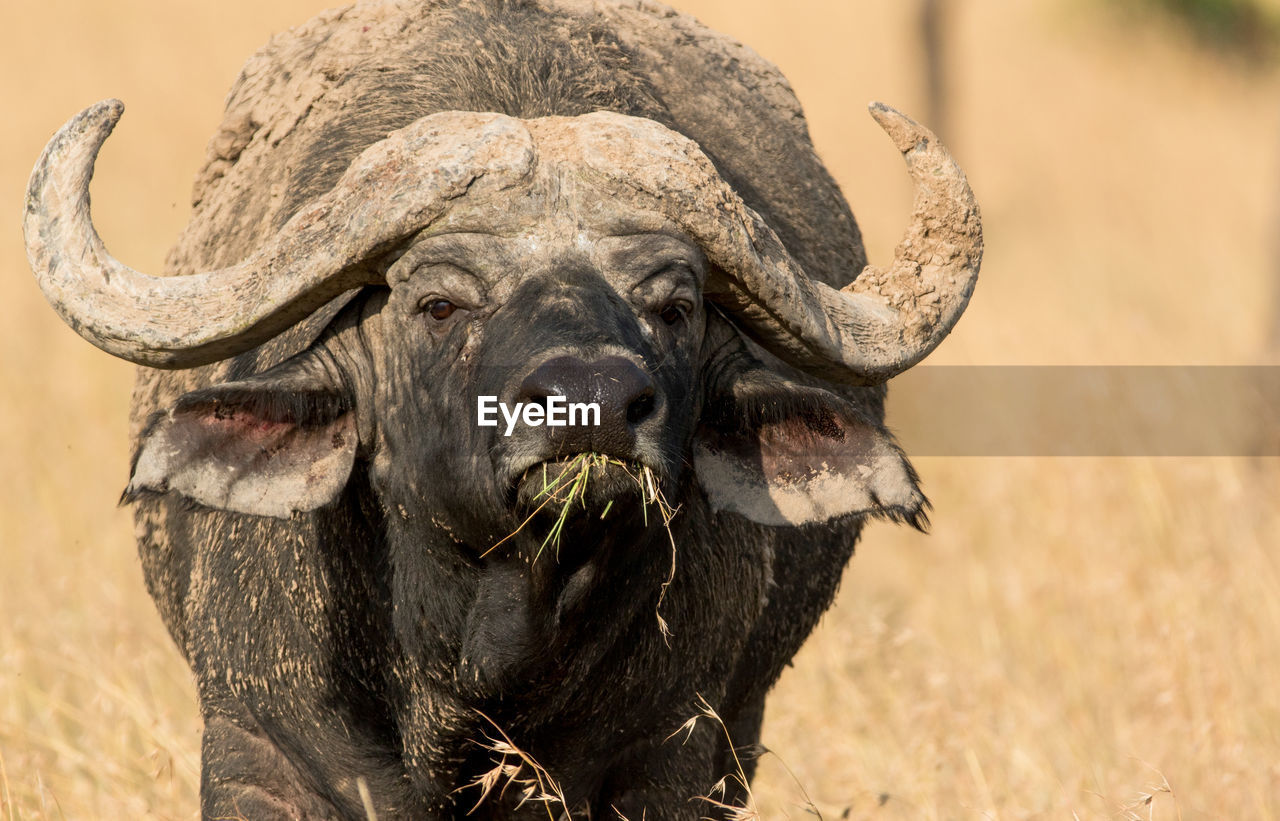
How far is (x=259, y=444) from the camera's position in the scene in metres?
4.09

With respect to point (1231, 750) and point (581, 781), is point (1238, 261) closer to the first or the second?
point (1231, 750)

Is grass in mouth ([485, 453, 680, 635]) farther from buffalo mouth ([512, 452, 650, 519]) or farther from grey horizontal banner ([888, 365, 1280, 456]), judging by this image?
grey horizontal banner ([888, 365, 1280, 456])

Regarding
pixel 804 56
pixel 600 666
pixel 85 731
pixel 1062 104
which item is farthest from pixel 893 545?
pixel 1062 104

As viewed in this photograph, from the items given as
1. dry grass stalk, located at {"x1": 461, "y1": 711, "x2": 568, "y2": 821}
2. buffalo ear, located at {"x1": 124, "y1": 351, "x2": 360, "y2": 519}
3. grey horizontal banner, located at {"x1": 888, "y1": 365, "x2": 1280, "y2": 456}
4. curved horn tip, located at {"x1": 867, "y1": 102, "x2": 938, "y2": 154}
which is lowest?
grey horizontal banner, located at {"x1": 888, "y1": 365, "x2": 1280, "y2": 456}

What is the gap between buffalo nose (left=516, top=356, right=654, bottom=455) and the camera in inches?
131

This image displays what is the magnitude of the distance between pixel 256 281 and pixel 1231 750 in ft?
15.4

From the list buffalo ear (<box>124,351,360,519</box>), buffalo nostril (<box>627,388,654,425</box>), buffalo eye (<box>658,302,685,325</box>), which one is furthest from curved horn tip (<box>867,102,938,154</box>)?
buffalo ear (<box>124,351,360,519</box>)

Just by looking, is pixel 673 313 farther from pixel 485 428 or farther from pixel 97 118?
pixel 97 118

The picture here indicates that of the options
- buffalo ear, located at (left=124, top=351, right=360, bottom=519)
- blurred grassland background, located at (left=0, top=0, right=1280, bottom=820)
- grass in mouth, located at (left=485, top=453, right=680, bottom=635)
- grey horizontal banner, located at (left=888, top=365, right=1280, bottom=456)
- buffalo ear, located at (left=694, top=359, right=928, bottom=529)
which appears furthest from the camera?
grey horizontal banner, located at (left=888, top=365, right=1280, bottom=456)

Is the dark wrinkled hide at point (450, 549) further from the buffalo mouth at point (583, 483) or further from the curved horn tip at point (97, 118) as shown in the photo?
the curved horn tip at point (97, 118)

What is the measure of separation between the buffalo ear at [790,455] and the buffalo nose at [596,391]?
0.95 meters

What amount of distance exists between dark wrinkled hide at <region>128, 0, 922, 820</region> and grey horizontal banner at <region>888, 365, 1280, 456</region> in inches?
210

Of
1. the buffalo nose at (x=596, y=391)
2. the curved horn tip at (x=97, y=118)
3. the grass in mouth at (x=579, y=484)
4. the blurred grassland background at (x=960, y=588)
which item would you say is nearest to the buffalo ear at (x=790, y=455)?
the grass in mouth at (x=579, y=484)

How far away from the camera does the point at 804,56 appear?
81.4 feet
